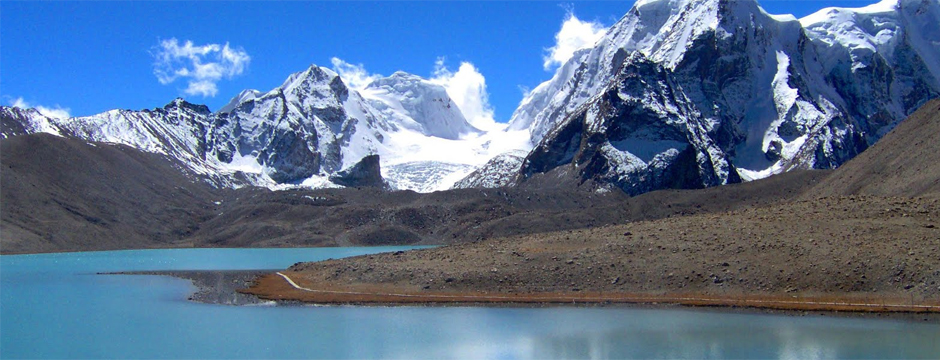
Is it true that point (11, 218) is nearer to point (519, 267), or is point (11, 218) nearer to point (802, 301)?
point (519, 267)

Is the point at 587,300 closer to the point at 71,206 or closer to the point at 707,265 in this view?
the point at 707,265

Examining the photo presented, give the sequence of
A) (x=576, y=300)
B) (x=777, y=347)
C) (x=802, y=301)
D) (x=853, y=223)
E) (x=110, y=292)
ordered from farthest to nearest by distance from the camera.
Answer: (x=110, y=292) < (x=853, y=223) < (x=576, y=300) < (x=802, y=301) < (x=777, y=347)

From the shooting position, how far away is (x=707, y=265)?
57438 mm

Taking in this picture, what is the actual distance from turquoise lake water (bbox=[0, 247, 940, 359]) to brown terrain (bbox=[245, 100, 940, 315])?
14.6ft

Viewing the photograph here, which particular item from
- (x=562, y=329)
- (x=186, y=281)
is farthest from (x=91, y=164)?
(x=562, y=329)

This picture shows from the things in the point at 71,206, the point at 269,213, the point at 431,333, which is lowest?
the point at 431,333

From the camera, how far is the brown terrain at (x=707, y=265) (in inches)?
2032

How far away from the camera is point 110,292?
67.5 m

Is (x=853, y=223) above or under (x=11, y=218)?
under

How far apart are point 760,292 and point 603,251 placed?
12.9 meters

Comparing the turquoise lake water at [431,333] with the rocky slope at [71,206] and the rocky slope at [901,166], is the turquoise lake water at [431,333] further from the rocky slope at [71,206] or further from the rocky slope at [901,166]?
the rocky slope at [71,206]

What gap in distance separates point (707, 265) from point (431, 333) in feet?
73.0

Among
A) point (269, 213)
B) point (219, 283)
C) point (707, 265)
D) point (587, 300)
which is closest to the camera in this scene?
point (587, 300)

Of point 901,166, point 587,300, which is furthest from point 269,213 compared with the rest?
point 587,300
